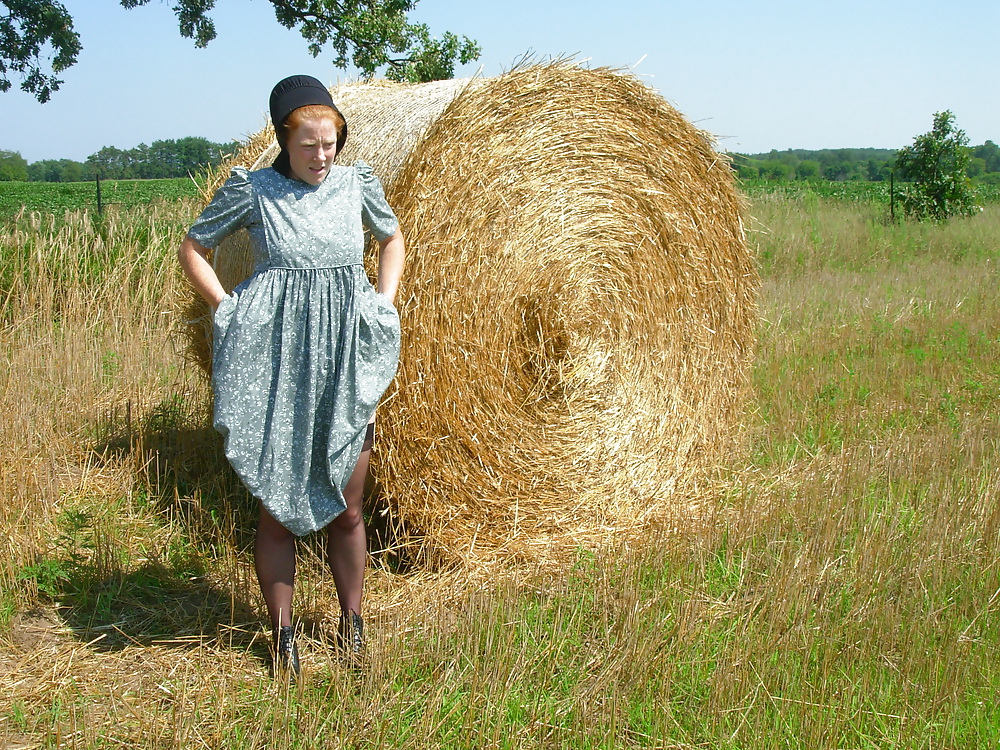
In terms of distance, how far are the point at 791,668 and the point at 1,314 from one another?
6.20 meters

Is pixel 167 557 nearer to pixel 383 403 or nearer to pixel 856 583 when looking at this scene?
pixel 383 403

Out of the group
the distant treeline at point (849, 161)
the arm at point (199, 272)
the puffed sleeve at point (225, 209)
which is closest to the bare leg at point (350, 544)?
the arm at point (199, 272)

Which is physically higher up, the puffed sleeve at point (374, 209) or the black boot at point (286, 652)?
the puffed sleeve at point (374, 209)

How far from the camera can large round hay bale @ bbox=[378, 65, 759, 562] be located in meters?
4.00

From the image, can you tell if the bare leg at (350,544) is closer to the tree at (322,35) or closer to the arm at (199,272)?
the arm at (199,272)

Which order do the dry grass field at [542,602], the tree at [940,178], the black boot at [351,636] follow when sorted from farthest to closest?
the tree at [940,178], the black boot at [351,636], the dry grass field at [542,602]

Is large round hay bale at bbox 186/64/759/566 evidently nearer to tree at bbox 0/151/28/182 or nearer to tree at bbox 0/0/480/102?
tree at bbox 0/0/480/102

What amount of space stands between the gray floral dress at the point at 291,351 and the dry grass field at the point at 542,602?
631 mm

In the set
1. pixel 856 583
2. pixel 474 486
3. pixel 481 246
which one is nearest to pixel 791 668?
pixel 856 583

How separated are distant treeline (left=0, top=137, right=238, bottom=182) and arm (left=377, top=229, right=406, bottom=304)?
85.3 inches

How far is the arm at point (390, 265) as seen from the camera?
3354mm

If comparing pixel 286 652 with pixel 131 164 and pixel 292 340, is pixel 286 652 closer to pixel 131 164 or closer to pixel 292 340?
pixel 292 340

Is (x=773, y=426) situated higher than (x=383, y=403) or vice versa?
(x=383, y=403)

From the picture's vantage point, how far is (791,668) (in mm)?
3031
